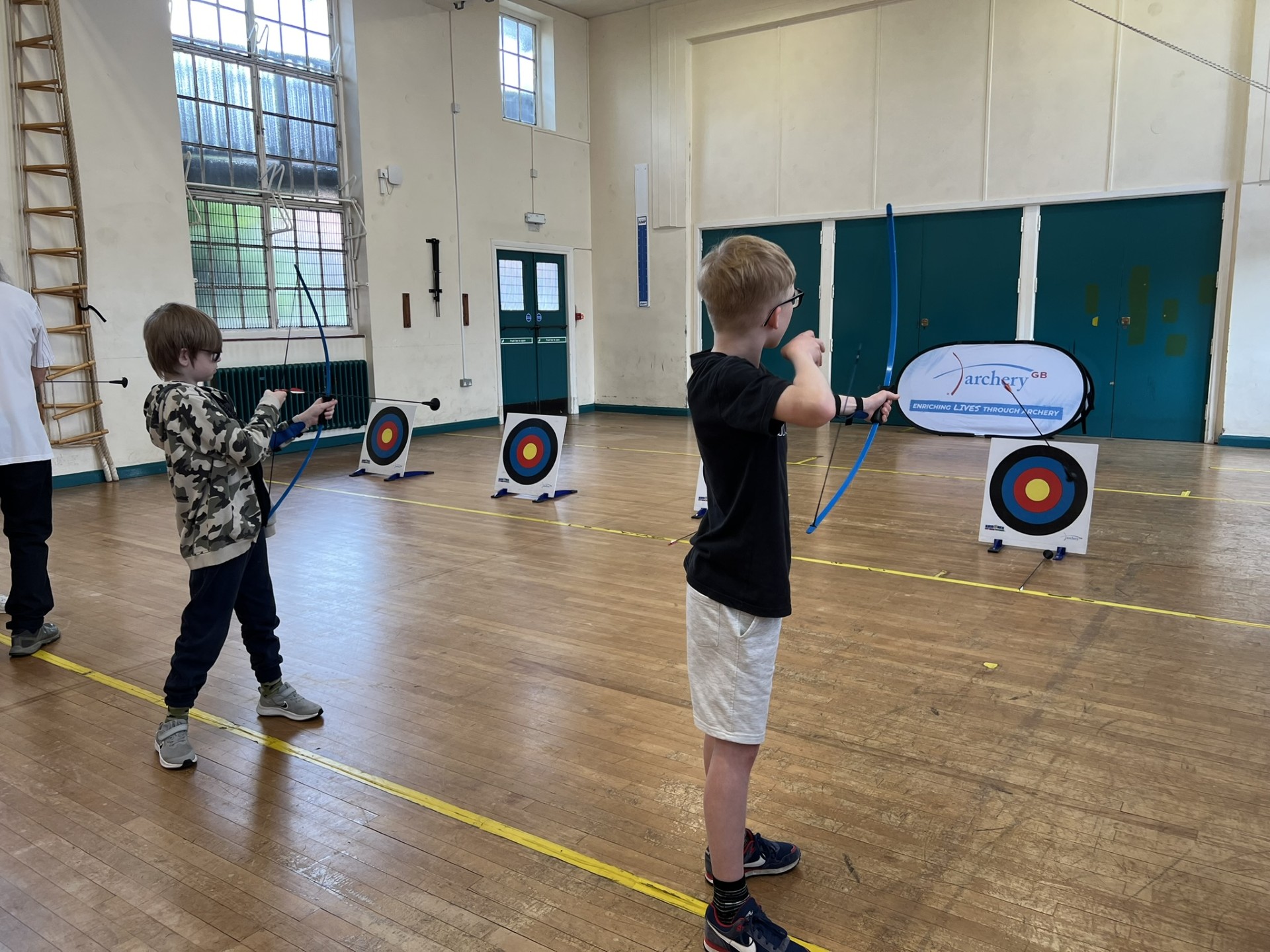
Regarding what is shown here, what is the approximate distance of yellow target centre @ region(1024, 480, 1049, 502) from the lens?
4.19 m

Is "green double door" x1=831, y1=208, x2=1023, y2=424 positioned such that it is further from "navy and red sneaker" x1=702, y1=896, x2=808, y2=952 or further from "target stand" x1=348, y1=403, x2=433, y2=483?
"navy and red sneaker" x1=702, y1=896, x2=808, y2=952

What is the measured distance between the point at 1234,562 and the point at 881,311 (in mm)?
5329

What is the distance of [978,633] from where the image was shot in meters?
3.10

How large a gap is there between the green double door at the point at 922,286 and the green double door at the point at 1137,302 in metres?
0.33

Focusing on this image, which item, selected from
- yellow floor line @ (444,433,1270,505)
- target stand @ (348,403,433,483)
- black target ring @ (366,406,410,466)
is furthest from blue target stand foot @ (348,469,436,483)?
yellow floor line @ (444,433,1270,505)

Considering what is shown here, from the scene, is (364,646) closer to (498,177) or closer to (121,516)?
(121,516)

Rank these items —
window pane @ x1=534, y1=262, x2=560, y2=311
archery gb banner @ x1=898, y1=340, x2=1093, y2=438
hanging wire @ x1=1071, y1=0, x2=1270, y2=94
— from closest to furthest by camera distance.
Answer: hanging wire @ x1=1071, y1=0, x2=1270, y2=94 < archery gb banner @ x1=898, y1=340, x2=1093, y2=438 < window pane @ x1=534, y1=262, x2=560, y2=311

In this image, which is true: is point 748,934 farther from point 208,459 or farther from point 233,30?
point 233,30

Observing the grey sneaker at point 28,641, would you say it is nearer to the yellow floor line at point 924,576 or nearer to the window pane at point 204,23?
the yellow floor line at point 924,576

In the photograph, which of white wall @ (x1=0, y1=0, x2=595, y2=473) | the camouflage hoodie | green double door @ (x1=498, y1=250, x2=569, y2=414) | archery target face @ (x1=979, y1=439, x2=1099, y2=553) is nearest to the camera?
the camouflage hoodie

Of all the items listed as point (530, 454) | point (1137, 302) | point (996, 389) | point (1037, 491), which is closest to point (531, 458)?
point (530, 454)

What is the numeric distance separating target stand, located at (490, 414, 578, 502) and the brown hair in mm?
3375

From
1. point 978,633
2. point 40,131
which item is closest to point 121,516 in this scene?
point 40,131

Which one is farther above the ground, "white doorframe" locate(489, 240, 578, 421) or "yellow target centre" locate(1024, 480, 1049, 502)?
"white doorframe" locate(489, 240, 578, 421)
